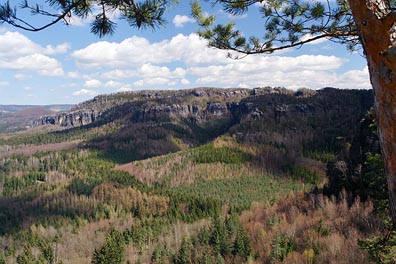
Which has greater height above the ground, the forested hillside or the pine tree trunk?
the pine tree trunk

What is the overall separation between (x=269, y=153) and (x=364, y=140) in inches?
5448

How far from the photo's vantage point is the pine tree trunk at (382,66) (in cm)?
486

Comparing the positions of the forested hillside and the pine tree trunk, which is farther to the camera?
the forested hillside

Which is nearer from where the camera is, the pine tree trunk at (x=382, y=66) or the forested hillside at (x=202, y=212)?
the pine tree trunk at (x=382, y=66)

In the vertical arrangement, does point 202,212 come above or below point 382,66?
below

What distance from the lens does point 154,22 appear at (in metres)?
7.87

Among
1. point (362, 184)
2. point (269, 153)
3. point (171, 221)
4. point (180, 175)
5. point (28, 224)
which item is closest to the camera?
point (362, 184)

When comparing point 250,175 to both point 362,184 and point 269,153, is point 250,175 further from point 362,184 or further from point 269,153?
point 362,184

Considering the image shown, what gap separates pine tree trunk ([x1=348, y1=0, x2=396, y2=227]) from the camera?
4.86 metres

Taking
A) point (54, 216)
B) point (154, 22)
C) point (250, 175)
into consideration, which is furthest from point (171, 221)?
point (154, 22)

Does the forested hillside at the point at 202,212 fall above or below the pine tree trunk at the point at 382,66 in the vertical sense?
below

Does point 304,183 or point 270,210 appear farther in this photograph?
point 304,183

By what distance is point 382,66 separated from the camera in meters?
4.91

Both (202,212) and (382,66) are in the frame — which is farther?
(202,212)
